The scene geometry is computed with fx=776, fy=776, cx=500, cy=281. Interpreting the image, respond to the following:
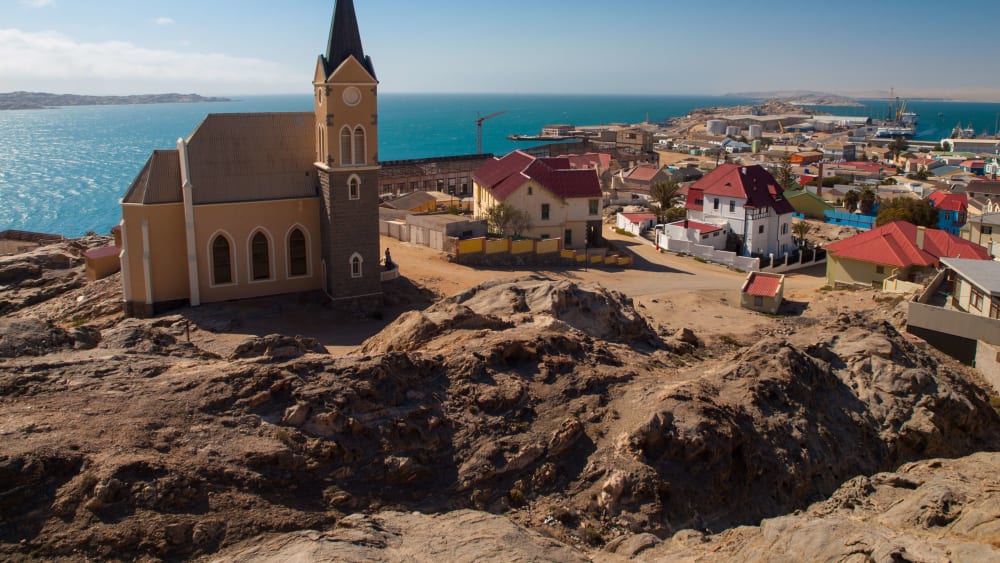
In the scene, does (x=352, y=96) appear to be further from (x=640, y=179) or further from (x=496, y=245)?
(x=640, y=179)

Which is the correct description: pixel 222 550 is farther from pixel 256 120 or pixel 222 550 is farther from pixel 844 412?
pixel 256 120

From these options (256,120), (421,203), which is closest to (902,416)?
(256,120)

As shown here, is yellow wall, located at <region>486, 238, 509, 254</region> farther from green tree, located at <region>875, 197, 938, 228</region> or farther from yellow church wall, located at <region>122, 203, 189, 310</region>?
green tree, located at <region>875, 197, 938, 228</region>

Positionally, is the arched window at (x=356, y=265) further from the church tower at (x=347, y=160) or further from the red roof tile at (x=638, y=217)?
the red roof tile at (x=638, y=217)

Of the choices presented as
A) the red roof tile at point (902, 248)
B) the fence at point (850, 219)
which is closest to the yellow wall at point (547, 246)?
the red roof tile at point (902, 248)

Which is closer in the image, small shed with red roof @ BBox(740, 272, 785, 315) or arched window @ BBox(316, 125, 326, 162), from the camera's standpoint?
arched window @ BBox(316, 125, 326, 162)

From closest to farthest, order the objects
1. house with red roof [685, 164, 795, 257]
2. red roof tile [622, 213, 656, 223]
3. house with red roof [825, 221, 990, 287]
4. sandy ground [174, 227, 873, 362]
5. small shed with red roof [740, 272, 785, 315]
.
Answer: sandy ground [174, 227, 873, 362] → small shed with red roof [740, 272, 785, 315] → house with red roof [825, 221, 990, 287] → house with red roof [685, 164, 795, 257] → red roof tile [622, 213, 656, 223]

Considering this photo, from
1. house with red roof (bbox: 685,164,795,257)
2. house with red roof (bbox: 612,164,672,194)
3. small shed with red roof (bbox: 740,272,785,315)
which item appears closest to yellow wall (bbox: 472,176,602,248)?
house with red roof (bbox: 685,164,795,257)
